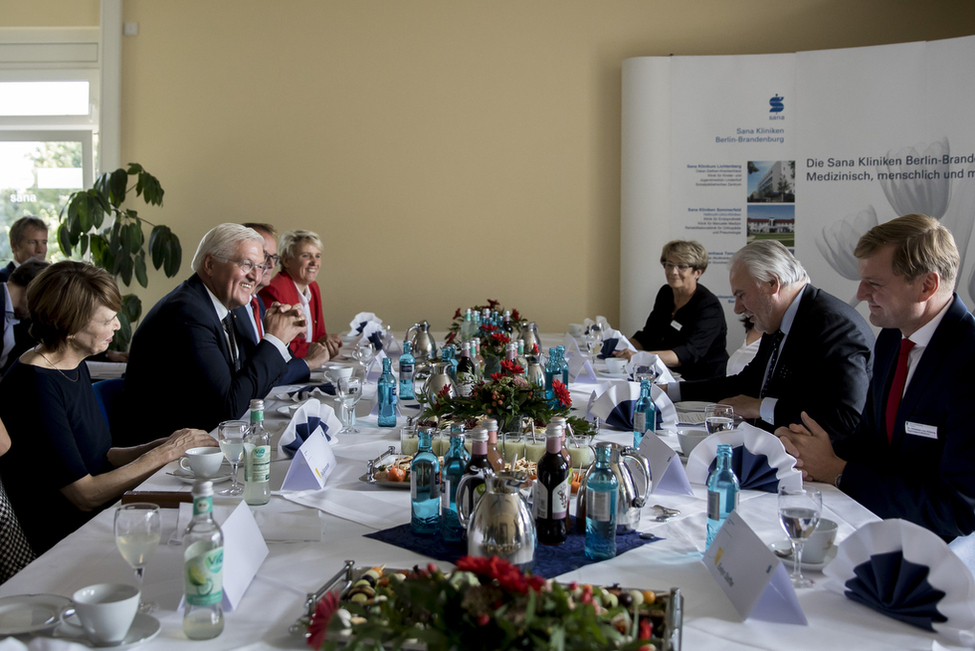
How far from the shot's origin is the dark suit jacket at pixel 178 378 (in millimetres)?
2787

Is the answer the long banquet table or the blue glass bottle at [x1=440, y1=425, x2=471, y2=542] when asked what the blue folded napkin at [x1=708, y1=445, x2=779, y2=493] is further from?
the blue glass bottle at [x1=440, y1=425, x2=471, y2=542]

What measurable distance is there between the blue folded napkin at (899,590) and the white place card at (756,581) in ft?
0.46

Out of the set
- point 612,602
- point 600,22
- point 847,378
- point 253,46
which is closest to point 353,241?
point 253,46

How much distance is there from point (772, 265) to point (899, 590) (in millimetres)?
1727

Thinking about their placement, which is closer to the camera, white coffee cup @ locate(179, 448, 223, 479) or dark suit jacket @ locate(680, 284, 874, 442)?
white coffee cup @ locate(179, 448, 223, 479)

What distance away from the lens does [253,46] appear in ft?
22.1

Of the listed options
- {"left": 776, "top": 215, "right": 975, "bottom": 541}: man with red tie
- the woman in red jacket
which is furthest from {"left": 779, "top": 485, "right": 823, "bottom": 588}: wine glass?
the woman in red jacket

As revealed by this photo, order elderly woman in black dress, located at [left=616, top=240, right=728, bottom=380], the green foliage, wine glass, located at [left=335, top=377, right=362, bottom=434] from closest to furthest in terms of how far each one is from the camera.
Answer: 1. wine glass, located at [left=335, top=377, right=362, bottom=434]
2. elderly woman in black dress, located at [left=616, top=240, right=728, bottom=380]
3. the green foliage

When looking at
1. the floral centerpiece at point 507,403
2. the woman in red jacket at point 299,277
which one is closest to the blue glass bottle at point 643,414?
the floral centerpiece at point 507,403

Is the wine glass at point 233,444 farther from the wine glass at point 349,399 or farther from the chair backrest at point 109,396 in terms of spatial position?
the chair backrest at point 109,396

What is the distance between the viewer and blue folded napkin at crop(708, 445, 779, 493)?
1928mm

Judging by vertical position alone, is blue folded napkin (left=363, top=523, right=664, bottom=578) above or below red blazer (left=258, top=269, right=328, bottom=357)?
below

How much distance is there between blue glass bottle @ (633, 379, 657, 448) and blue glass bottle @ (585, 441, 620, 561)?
0.84 m

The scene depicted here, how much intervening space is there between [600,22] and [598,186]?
4.43ft
